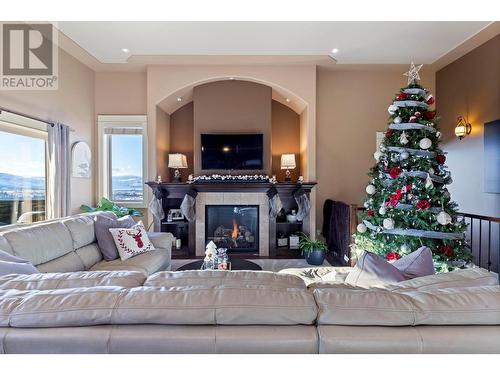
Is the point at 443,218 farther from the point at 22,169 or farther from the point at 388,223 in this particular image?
the point at 22,169

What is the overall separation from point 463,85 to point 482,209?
6.26 ft

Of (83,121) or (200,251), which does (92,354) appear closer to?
(200,251)

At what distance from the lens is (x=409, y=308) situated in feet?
3.34

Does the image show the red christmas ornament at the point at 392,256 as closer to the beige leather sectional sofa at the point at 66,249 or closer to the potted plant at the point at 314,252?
the potted plant at the point at 314,252

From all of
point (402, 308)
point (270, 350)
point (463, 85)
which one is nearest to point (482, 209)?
point (463, 85)

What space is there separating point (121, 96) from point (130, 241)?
313cm

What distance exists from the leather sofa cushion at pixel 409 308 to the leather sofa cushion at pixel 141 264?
7.06ft

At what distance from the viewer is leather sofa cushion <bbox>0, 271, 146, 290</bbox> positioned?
3.83 ft

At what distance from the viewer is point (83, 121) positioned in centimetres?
473

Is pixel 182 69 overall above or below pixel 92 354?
above

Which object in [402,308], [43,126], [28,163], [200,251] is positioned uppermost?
[43,126]

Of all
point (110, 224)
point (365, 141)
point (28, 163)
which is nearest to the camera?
point (110, 224)

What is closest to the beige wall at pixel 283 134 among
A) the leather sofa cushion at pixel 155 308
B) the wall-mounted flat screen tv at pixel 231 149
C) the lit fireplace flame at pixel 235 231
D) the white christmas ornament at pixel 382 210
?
the wall-mounted flat screen tv at pixel 231 149

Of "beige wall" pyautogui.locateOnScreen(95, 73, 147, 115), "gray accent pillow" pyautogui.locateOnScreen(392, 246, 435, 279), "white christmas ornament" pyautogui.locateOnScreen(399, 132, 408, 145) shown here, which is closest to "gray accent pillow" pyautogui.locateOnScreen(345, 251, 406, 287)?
"gray accent pillow" pyautogui.locateOnScreen(392, 246, 435, 279)
